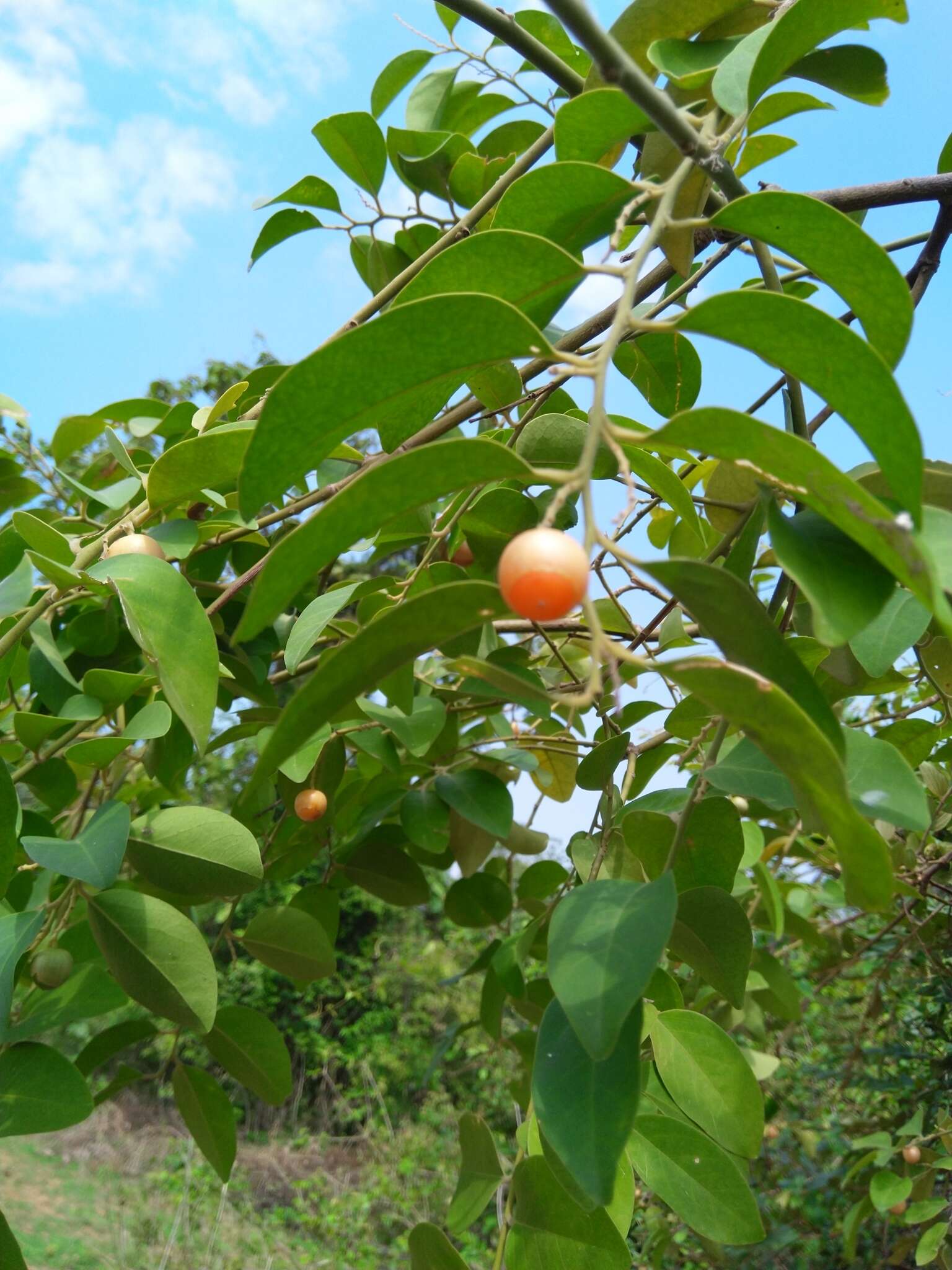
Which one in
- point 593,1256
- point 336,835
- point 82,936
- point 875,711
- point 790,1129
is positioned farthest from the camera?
point 790,1129

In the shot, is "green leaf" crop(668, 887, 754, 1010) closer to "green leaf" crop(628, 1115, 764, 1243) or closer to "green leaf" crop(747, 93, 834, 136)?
"green leaf" crop(628, 1115, 764, 1243)

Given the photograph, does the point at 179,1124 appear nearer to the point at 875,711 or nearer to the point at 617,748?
the point at 875,711

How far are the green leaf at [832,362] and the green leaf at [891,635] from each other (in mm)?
133

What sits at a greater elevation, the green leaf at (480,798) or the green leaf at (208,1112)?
the green leaf at (480,798)

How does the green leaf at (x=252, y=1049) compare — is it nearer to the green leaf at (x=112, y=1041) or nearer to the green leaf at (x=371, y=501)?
the green leaf at (x=112, y=1041)

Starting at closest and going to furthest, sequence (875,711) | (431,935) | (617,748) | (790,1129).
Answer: (617,748) < (875,711) < (790,1129) < (431,935)

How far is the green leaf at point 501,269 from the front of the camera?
33 cm

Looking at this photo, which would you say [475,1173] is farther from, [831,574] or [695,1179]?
[831,574]

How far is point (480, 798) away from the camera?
0.81 meters

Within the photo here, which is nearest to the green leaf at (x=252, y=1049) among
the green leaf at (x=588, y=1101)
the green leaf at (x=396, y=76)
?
the green leaf at (x=588, y=1101)


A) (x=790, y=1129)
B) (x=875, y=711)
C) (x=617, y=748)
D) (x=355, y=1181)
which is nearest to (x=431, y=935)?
(x=355, y=1181)

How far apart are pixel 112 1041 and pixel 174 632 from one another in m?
0.54

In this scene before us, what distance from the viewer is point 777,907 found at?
0.82 metres

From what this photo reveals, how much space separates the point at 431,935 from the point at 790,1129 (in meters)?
4.50
